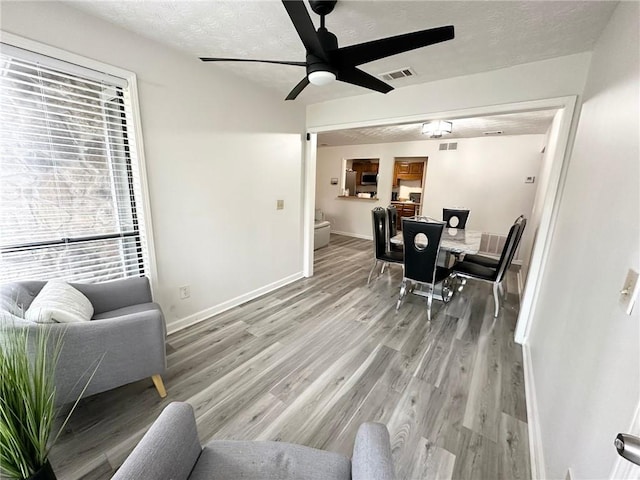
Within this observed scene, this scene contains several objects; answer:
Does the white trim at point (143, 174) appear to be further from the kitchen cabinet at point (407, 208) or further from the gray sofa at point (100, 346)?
the kitchen cabinet at point (407, 208)

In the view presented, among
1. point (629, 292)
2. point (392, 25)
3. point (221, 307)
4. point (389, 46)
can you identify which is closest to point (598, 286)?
point (629, 292)

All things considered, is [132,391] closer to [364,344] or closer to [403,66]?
[364,344]

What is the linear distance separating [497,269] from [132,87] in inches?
153

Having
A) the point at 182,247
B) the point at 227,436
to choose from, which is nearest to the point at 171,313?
the point at 182,247

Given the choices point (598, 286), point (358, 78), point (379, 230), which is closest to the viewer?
point (598, 286)

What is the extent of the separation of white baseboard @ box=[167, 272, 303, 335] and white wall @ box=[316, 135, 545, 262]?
3891 mm

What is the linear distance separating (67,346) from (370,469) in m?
1.58

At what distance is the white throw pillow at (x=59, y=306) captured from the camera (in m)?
1.35

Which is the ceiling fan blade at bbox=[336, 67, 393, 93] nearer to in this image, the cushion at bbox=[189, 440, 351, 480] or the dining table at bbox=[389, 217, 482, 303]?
the dining table at bbox=[389, 217, 482, 303]

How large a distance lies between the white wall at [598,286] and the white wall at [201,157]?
2793 mm

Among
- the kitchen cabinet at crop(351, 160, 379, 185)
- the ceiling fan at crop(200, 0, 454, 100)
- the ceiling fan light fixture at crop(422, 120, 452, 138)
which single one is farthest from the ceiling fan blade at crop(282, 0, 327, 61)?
the kitchen cabinet at crop(351, 160, 379, 185)

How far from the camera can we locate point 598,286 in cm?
109

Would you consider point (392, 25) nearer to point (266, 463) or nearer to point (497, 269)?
point (266, 463)

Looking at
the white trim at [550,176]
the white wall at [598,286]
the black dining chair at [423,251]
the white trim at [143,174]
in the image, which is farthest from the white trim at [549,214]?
the white trim at [143,174]
